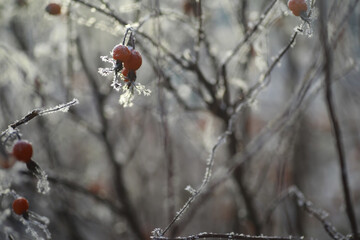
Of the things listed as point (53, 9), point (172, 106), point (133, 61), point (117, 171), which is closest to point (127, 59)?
point (133, 61)

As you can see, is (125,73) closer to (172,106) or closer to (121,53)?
(121,53)

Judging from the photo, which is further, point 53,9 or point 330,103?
point 53,9

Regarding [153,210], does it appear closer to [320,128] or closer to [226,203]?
[226,203]

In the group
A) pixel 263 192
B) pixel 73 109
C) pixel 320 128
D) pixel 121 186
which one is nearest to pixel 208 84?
pixel 73 109

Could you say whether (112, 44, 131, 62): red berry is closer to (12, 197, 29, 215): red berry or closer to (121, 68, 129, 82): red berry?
(121, 68, 129, 82): red berry

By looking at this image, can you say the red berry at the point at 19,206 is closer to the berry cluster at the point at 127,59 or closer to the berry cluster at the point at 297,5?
the berry cluster at the point at 127,59

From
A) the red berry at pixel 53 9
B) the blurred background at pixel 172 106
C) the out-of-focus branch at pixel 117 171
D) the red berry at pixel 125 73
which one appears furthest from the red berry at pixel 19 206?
the out-of-focus branch at pixel 117 171
